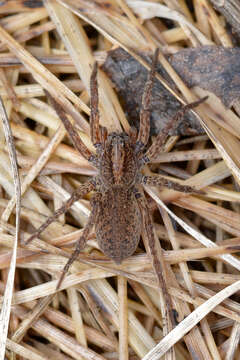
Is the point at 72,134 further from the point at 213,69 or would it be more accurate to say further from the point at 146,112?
the point at 213,69

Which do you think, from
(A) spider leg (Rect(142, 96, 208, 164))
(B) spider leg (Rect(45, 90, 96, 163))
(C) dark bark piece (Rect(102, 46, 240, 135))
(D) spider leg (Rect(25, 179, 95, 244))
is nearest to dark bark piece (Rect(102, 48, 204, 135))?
(C) dark bark piece (Rect(102, 46, 240, 135))

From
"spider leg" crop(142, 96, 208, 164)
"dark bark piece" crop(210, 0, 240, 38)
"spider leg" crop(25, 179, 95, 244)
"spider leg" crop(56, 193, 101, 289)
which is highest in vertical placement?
"dark bark piece" crop(210, 0, 240, 38)

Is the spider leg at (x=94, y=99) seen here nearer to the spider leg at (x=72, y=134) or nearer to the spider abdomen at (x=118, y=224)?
the spider leg at (x=72, y=134)

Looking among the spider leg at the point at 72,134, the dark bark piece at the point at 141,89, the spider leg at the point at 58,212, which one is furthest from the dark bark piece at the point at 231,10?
the spider leg at the point at 58,212

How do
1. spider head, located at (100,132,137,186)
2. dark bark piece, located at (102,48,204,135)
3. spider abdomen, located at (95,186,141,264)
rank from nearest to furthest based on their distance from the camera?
spider abdomen, located at (95,186,141,264), spider head, located at (100,132,137,186), dark bark piece, located at (102,48,204,135)

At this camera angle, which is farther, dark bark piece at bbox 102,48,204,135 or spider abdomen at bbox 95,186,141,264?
dark bark piece at bbox 102,48,204,135

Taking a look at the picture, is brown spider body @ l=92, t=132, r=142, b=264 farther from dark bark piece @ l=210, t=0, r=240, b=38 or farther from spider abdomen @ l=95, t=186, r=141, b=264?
dark bark piece @ l=210, t=0, r=240, b=38
